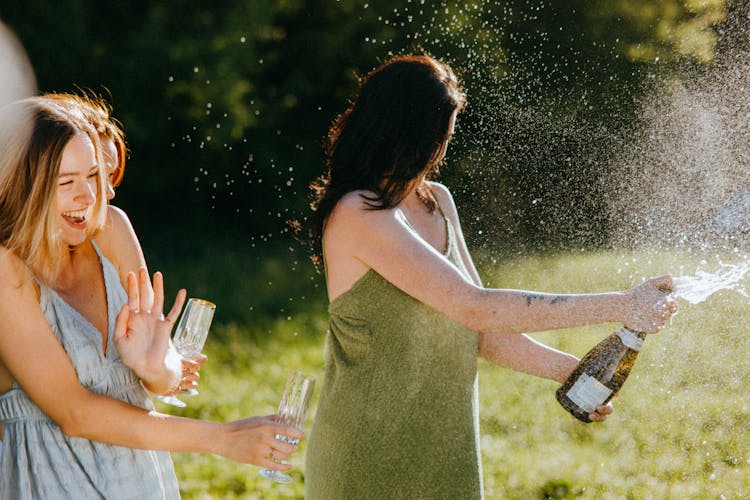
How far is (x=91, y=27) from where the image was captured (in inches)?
653

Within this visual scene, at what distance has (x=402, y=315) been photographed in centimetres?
254

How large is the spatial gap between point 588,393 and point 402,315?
751 mm

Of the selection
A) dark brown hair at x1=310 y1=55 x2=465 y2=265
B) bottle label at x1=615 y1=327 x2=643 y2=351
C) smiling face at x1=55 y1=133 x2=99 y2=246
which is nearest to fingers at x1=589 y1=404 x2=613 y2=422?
bottle label at x1=615 y1=327 x2=643 y2=351

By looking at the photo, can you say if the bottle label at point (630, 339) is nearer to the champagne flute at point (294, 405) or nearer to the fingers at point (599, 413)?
the fingers at point (599, 413)

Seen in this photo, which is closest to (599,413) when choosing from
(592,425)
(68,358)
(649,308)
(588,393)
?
(588,393)

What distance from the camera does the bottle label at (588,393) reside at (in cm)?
290

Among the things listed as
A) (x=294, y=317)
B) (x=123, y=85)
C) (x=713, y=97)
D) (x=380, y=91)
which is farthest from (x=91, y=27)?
(x=380, y=91)

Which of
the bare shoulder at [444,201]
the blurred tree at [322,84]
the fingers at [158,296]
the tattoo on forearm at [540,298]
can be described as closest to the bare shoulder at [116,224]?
the fingers at [158,296]

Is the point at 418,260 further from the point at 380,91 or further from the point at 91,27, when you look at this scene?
the point at 91,27

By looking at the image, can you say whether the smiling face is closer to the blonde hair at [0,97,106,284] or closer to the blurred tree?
the blonde hair at [0,97,106,284]

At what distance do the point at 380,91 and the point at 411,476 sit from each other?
108 centimetres

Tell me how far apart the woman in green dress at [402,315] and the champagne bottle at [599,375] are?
45cm

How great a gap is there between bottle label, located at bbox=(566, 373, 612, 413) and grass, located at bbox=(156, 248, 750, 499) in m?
2.91

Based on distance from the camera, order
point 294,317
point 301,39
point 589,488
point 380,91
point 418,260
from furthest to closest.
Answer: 1. point 301,39
2. point 294,317
3. point 589,488
4. point 380,91
5. point 418,260
